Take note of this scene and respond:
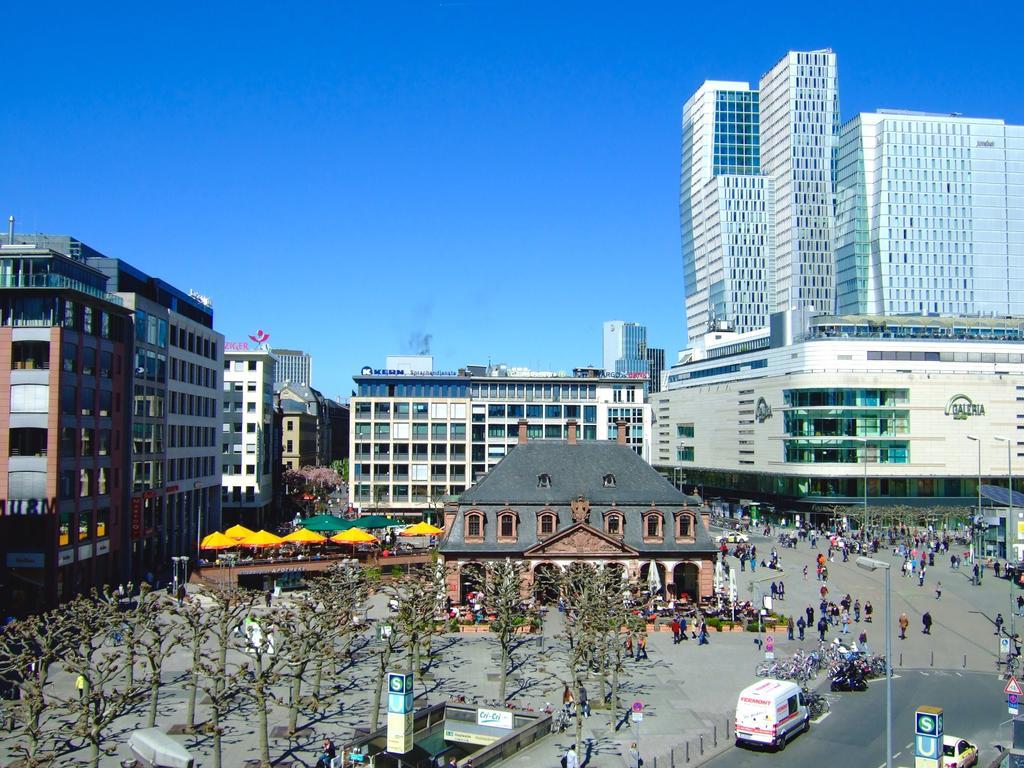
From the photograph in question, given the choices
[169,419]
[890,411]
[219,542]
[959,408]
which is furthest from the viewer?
[959,408]

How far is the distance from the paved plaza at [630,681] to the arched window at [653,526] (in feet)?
30.0

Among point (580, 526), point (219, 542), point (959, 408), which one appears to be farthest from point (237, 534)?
point (959, 408)

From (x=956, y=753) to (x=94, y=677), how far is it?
41.8 meters

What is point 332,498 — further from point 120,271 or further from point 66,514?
point 66,514

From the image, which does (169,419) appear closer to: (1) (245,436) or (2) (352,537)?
(2) (352,537)

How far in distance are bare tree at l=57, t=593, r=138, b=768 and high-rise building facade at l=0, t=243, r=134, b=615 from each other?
10.2m

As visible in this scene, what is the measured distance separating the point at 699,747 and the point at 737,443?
418 ft

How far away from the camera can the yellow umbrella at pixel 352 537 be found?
86750mm

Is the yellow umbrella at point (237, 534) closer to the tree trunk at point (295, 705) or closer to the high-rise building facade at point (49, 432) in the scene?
the high-rise building facade at point (49, 432)

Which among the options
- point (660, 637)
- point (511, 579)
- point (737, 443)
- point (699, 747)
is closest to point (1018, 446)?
point (737, 443)

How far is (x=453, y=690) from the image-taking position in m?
53.1

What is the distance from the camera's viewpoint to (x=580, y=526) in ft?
245

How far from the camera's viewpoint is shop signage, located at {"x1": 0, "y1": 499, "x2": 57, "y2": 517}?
69.1 meters

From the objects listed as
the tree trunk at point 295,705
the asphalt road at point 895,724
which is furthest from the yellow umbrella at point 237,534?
the asphalt road at point 895,724
